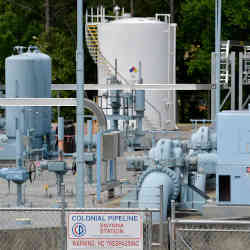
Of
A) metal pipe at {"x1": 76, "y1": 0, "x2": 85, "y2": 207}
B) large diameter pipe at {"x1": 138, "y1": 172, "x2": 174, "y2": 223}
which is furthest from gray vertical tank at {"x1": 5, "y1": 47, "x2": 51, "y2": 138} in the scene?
metal pipe at {"x1": 76, "y1": 0, "x2": 85, "y2": 207}

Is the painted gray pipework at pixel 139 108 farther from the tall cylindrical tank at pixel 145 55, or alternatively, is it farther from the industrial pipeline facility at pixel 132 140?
the tall cylindrical tank at pixel 145 55

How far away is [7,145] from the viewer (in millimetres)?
33281

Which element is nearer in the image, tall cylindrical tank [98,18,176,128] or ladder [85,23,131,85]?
tall cylindrical tank [98,18,176,128]

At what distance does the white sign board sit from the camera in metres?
11.9

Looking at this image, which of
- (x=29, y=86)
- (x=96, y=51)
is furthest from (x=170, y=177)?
(x=96, y=51)

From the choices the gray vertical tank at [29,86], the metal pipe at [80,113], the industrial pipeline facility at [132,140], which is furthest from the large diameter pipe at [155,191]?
A: the gray vertical tank at [29,86]

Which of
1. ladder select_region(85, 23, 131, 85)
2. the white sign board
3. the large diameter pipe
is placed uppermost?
ladder select_region(85, 23, 131, 85)

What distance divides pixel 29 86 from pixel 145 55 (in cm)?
1200

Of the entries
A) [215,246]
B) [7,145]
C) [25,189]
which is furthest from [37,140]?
[215,246]

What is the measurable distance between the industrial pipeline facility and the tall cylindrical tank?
0.19 feet

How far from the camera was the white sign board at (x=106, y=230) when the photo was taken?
11.9 m

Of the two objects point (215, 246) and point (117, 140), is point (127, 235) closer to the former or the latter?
point (215, 246)

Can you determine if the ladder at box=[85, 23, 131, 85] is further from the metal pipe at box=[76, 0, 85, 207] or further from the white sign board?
the white sign board

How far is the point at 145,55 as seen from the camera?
149ft
